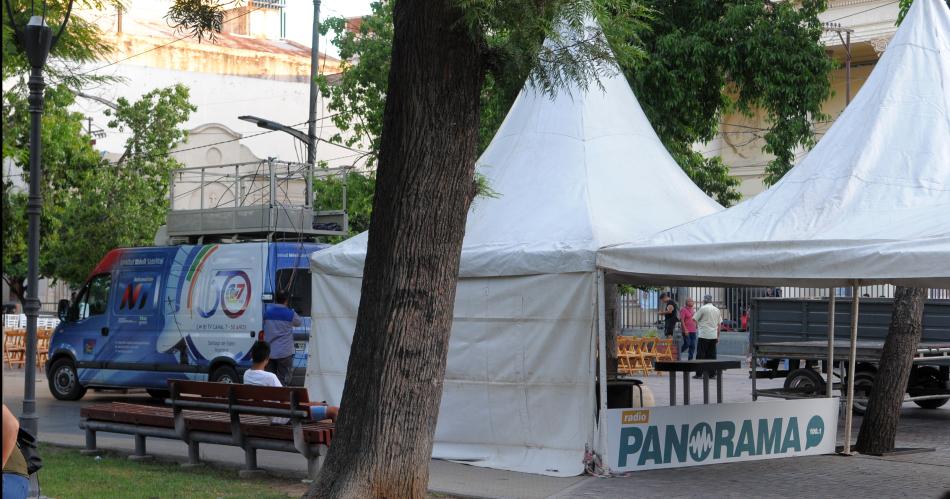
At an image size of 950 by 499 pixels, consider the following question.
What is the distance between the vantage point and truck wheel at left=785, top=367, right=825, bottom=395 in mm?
16594

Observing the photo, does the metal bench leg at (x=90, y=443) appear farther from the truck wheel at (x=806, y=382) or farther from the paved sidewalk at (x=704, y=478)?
the truck wheel at (x=806, y=382)

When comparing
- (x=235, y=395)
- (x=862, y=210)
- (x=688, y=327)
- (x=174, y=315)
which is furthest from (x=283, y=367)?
(x=688, y=327)

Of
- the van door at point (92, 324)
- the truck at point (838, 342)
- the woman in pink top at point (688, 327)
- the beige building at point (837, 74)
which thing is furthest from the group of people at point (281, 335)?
the beige building at point (837, 74)

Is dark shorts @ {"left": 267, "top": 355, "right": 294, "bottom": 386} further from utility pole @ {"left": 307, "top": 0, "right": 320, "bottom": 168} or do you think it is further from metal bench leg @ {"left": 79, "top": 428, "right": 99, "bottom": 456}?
utility pole @ {"left": 307, "top": 0, "right": 320, "bottom": 168}

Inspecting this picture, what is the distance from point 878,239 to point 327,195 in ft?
67.2

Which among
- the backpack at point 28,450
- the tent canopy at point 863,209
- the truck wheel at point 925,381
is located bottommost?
the truck wheel at point 925,381

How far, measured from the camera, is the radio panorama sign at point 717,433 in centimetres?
1070

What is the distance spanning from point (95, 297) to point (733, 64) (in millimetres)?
10748

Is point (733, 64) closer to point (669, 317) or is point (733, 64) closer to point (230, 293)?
point (230, 293)

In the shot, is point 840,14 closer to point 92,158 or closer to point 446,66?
point 92,158

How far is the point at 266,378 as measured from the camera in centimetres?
1110

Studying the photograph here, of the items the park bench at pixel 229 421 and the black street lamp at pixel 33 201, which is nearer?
the park bench at pixel 229 421

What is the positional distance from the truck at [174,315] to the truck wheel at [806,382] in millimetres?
7106

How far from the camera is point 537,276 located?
36.3ft
